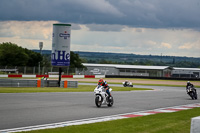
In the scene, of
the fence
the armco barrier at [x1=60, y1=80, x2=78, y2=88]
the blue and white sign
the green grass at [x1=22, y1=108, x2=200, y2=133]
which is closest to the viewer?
the green grass at [x1=22, y1=108, x2=200, y2=133]

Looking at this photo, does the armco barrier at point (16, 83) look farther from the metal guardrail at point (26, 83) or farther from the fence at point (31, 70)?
the fence at point (31, 70)

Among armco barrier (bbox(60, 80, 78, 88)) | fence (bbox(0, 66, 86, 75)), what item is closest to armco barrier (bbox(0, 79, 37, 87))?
armco barrier (bbox(60, 80, 78, 88))

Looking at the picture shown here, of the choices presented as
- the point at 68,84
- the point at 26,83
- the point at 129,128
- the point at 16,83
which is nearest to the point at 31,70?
the point at 68,84

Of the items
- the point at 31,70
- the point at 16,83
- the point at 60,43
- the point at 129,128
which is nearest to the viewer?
the point at 129,128

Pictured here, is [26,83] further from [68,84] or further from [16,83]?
[68,84]

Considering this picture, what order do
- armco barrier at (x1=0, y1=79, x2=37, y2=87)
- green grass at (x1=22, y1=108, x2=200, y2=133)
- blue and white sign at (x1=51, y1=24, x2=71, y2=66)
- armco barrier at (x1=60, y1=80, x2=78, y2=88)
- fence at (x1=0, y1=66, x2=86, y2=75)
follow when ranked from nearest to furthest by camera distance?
1. green grass at (x1=22, y1=108, x2=200, y2=133)
2. armco barrier at (x1=0, y1=79, x2=37, y2=87)
3. blue and white sign at (x1=51, y1=24, x2=71, y2=66)
4. armco barrier at (x1=60, y1=80, x2=78, y2=88)
5. fence at (x1=0, y1=66, x2=86, y2=75)

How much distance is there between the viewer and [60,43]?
39156 mm

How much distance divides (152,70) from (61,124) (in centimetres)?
10899

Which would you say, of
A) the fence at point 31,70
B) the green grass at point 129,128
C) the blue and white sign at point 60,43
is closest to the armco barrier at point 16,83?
the blue and white sign at point 60,43

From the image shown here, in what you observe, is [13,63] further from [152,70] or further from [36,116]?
[36,116]

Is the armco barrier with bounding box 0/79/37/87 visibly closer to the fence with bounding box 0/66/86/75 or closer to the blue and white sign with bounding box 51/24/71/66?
the blue and white sign with bounding box 51/24/71/66

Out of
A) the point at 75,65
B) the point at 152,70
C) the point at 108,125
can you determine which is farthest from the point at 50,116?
the point at 75,65

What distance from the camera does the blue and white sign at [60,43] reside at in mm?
39094

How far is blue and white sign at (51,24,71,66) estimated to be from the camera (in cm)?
3909
